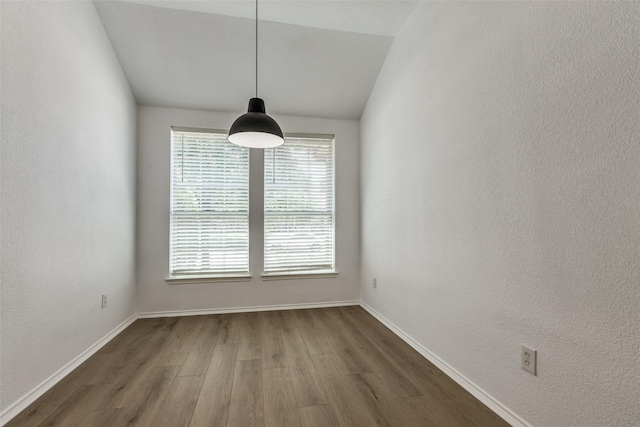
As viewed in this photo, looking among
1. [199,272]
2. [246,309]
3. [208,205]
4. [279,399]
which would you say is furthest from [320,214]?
[279,399]

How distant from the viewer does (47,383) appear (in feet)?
6.31

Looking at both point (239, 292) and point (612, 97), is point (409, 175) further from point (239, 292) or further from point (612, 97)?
point (239, 292)

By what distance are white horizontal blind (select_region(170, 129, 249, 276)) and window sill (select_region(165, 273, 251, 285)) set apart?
66mm

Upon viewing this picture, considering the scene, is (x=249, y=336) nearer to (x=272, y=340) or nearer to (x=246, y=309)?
(x=272, y=340)

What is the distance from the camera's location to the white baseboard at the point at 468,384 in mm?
1589

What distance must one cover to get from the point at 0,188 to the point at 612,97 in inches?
116

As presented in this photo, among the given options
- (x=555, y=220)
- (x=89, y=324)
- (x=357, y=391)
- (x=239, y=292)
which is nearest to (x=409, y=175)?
(x=555, y=220)

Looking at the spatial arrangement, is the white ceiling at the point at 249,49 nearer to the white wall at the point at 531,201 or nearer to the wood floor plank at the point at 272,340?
the white wall at the point at 531,201

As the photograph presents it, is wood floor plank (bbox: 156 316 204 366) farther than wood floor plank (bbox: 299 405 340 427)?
Yes

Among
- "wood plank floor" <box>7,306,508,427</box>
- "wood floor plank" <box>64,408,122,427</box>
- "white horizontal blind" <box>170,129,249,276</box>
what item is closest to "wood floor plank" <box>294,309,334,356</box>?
"wood plank floor" <box>7,306,508,427</box>

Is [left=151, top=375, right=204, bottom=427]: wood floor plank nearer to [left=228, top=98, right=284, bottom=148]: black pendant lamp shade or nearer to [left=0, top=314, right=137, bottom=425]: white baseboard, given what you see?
[left=0, top=314, right=137, bottom=425]: white baseboard

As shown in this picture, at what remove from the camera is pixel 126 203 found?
315cm

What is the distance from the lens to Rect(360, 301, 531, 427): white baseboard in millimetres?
1589

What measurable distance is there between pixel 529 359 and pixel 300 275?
2637mm
